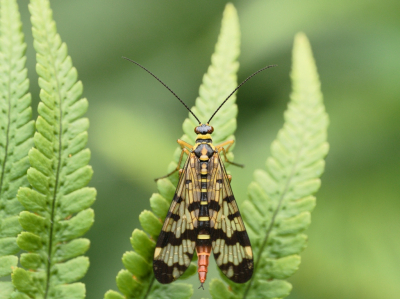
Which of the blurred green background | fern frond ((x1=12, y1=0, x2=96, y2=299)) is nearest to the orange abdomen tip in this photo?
fern frond ((x1=12, y1=0, x2=96, y2=299))

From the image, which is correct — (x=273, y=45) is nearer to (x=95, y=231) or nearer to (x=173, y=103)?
(x=173, y=103)

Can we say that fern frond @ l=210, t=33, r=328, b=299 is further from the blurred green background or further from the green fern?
the blurred green background

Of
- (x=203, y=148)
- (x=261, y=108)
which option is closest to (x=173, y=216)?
(x=203, y=148)

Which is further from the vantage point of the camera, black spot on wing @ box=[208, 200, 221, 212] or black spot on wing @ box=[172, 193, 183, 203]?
black spot on wing @ box=[208, 200, 221, 212]

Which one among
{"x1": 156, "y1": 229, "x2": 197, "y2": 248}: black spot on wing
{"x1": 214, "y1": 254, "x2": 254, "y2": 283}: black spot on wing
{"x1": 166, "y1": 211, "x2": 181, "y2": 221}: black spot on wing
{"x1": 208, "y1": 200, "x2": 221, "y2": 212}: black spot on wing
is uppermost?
{"x1": 208, "y1": 200, "x2": 221, "y2": 212}: black spot on wing

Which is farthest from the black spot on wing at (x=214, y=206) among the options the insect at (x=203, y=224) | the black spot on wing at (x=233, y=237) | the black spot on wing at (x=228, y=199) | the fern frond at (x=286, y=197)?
the fern frond at (x=286, y=197)

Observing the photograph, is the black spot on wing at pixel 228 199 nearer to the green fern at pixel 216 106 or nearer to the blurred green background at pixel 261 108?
the green fern at pixel 216 106

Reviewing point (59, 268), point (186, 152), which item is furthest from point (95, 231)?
point (59, 268)
